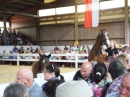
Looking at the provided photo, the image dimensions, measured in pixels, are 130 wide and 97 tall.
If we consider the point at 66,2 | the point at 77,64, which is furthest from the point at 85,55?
the point at 66,2

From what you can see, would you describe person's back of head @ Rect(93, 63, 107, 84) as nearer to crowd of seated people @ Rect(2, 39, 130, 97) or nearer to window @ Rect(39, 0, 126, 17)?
crowd of seated people @ Rect(2, 39, 130, 97)

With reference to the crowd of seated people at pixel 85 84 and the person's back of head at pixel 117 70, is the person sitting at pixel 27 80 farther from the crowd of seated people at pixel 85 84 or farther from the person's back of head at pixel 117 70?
the person's back of head at pixel 117 70

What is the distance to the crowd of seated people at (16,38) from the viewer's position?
21366 millimetres

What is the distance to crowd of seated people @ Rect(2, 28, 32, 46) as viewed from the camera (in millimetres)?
21366

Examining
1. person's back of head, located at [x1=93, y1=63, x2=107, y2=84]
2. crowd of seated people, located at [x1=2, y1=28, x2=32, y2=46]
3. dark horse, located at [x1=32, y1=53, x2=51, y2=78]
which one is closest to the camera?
person's back of head, located at [x1=93, y1=63, x2=107, y2=84]

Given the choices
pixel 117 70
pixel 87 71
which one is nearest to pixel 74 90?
pixel 117 70

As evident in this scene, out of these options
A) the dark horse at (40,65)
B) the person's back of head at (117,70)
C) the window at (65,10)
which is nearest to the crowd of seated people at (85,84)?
the person's back of head at (117,70)

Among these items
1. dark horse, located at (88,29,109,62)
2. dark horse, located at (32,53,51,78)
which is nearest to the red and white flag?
dark horse, located at (88,29,109,62)

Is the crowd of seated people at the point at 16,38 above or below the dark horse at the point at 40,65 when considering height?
above

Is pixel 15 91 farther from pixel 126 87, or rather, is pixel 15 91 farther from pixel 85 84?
pixel 126 87

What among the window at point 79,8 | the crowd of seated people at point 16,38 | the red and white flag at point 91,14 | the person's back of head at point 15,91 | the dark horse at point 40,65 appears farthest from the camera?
the crowd of seated people at point 16,38

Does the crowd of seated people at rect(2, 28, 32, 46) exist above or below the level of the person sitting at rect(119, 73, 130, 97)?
above

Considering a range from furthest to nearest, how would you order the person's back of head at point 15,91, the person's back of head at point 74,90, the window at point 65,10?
1. the window at point 65,10
2. the person's back of head at point 15,91
3. the person's back of head at point 74,90

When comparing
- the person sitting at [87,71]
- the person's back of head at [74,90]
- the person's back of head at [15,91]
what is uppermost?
the person's back of head at [74,90]
